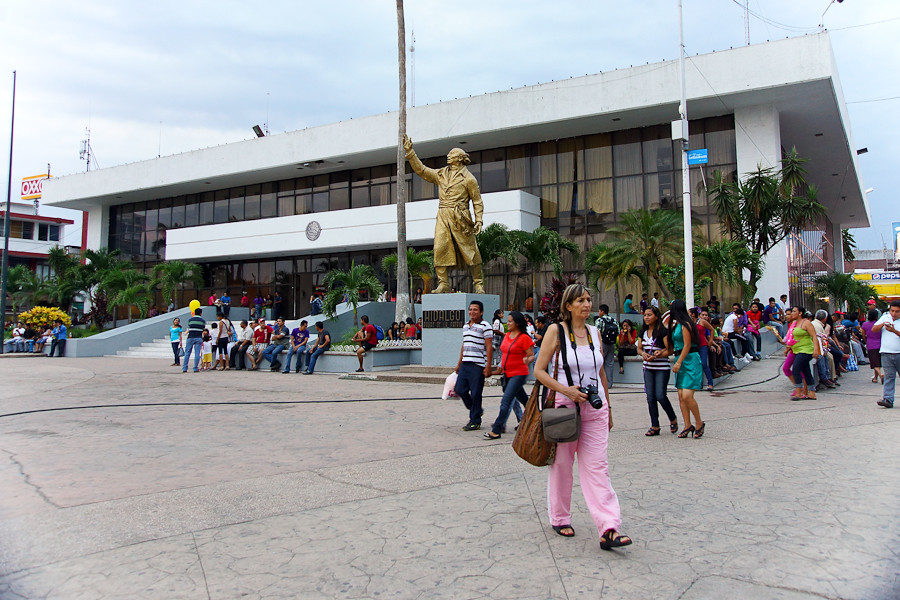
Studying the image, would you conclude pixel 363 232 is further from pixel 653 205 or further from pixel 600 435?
pixel 600 435

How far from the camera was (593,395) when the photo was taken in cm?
404

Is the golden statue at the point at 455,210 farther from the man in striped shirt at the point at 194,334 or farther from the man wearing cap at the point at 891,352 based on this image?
the man wearing cap at the point at 891,352

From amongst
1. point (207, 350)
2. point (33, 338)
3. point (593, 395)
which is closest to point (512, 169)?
point (207, 350)

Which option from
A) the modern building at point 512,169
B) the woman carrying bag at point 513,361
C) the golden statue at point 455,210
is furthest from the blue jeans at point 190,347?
the woman carrying bag at point 513,361

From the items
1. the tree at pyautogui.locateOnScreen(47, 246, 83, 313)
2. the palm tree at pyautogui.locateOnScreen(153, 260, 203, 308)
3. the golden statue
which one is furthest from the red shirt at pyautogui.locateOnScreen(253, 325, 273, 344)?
the tree at pyautogui.locateOnScreen(47, 246, 83, 313)

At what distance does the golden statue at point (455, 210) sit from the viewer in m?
15.2

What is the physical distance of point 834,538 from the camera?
3.97 meters

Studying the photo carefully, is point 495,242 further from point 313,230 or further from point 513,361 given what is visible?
point 513,361

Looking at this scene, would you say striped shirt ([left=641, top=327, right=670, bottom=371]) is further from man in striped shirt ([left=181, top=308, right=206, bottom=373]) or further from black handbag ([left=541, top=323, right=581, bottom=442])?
man in striped shirt ([left=181, top=308, right=206, bottom=373])

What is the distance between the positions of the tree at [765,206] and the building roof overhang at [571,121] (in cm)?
297

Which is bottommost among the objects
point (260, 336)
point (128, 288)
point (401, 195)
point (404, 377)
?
point (404, 377)

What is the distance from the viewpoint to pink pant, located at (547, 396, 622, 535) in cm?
397

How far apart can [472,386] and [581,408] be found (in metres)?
3.94

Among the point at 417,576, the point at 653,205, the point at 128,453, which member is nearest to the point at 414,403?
the point at 128,453
